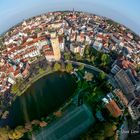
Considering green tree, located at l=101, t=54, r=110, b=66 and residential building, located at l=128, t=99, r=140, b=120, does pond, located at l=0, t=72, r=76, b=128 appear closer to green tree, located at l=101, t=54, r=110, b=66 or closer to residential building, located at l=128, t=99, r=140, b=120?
green tree, located at l=101, t=54, r=110, b=66

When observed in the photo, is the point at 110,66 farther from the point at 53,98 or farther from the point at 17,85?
the point at 17,85

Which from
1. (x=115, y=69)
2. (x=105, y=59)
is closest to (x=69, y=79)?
(x=105, y=59)

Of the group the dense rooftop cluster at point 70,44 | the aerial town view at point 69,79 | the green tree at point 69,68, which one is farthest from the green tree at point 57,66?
the dense rooftop cluster at point 70,44

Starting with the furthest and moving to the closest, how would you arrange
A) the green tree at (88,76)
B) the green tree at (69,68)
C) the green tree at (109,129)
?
1. the green tree at (69,68)
2. the green tree at (88,76)
3. the green tree at (109,129)

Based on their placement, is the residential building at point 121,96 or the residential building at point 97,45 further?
the residential building at point 97,45

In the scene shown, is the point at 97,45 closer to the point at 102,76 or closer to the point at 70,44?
the point at 70,44

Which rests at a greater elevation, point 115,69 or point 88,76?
point 88,76

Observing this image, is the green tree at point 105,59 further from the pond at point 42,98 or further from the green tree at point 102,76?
the pond at point 42,98

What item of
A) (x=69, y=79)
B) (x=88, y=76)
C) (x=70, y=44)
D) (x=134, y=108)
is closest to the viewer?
(x=134, y=108)

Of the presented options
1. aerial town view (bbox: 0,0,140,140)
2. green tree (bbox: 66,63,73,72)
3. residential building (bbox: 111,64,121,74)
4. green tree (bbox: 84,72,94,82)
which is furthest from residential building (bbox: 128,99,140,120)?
green tree (bbox: 66,63,73,72)
